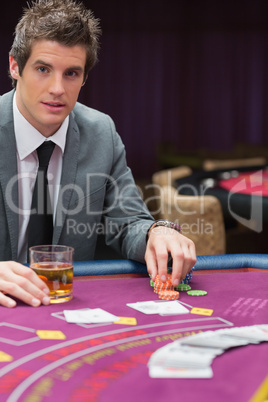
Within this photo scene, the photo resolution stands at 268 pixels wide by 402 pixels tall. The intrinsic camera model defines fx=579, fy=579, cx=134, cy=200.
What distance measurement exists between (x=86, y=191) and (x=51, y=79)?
1.58 feet

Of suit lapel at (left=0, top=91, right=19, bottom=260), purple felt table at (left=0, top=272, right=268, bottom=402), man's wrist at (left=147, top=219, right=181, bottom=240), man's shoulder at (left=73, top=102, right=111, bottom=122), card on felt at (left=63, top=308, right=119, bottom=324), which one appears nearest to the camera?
purple felt table at (left=0, top=272, right=268, bottom=402)

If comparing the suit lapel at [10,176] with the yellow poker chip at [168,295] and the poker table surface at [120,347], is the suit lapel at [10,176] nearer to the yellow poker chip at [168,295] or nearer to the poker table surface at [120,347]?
the poker table surface at [120,347]

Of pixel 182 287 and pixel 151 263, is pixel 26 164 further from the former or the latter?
pixel 182 287

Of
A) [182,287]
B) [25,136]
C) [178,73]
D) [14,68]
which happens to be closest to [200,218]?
[25,136]

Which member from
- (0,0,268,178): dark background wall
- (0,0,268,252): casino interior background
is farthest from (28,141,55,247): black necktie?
(0,0,268,178): dark background wall

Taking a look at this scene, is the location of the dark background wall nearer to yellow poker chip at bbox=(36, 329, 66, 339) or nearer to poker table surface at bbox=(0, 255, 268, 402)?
poker table surface at bbox=(0, 255, 268, 402)

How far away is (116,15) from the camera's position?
9508 millimetres

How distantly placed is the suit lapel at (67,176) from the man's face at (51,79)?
20 cm

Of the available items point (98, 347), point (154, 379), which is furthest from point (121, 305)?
point (154, 379)

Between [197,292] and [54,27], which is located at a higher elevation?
[54,27]

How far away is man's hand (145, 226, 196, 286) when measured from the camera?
5.13 ft

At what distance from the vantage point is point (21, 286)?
140cm

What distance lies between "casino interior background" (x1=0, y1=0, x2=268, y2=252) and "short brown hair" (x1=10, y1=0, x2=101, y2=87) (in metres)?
7.46

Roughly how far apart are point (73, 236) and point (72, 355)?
1111mm
